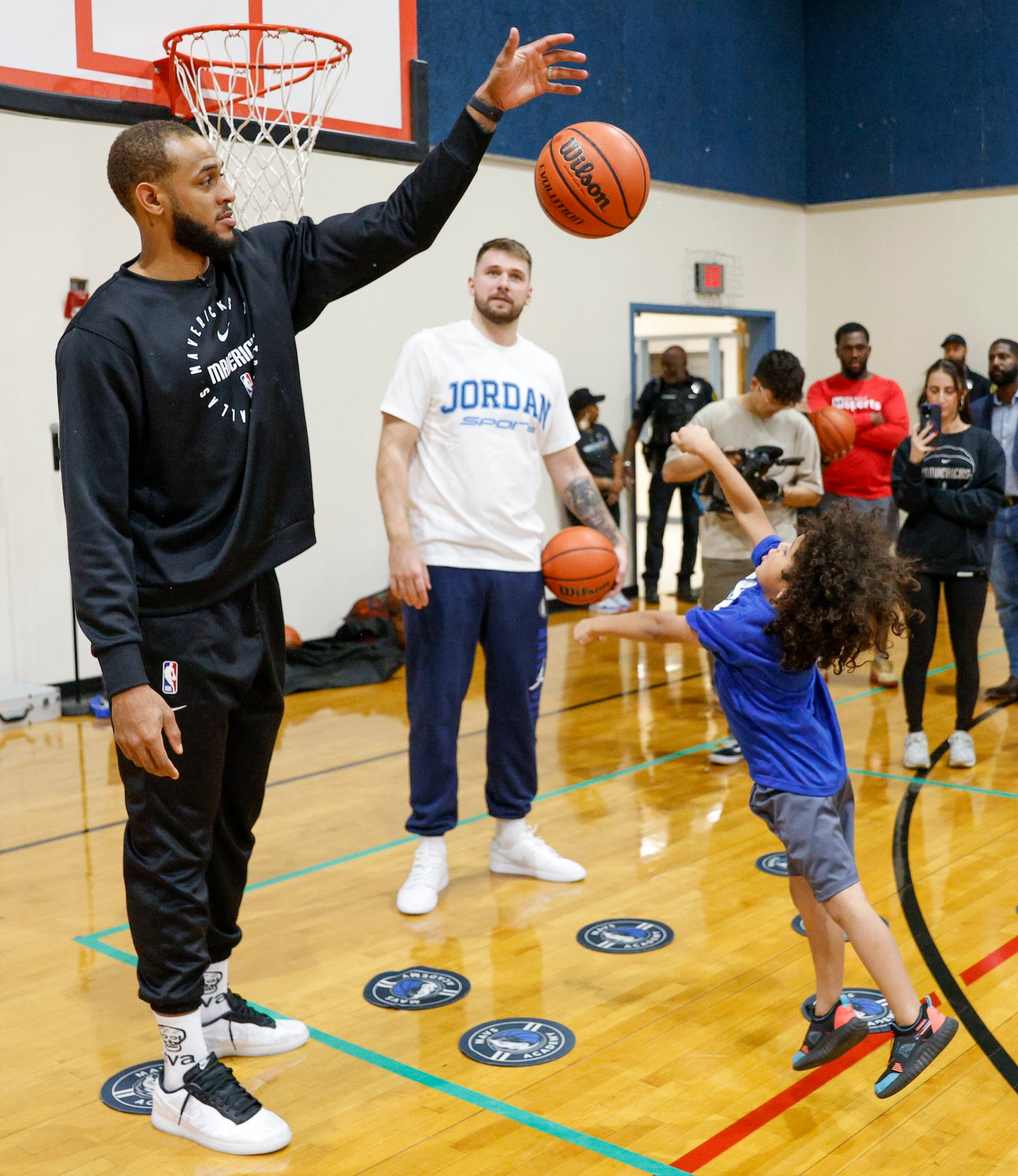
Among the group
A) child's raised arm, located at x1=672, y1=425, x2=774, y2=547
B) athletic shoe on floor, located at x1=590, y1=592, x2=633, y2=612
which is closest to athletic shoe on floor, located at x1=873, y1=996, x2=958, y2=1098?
child's raised arm, located at x1=672, y1=425, x2=774, y2=547

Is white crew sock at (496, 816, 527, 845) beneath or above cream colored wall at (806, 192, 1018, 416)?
beneath

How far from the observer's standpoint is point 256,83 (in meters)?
5.05

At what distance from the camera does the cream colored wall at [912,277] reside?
10.9 metres

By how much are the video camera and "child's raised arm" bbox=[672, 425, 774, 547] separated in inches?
77.5

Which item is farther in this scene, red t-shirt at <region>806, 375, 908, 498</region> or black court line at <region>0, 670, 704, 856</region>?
red t-shirt at <region>806, 375, 908, 498</region>

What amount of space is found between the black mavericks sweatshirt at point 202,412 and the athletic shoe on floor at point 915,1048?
1.59 meters

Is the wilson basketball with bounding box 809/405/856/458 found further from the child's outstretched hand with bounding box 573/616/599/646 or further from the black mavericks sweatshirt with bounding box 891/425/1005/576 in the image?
the child's outstretched hand with bounding box 573/616/599/646

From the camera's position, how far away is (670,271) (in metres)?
10.8

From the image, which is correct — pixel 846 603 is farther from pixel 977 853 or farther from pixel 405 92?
pixel 405 92

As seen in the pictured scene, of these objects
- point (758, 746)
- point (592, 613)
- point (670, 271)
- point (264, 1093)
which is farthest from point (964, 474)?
point (670, 271)

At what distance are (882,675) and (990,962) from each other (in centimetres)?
364

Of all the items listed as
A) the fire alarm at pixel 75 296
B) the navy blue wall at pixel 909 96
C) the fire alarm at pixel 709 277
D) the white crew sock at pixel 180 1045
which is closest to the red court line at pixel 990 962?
the white crew sock at pixel 180 1045

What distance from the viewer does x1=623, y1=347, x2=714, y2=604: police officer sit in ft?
32.6

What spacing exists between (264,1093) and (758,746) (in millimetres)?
1322
